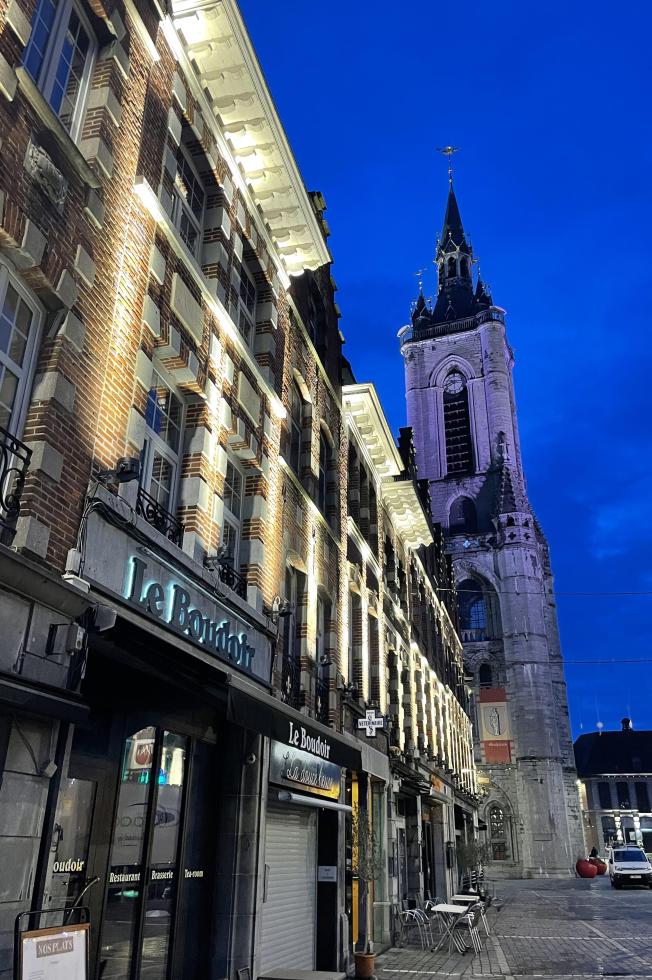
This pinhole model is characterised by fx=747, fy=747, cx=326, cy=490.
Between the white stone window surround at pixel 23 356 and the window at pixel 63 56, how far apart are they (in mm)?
2393

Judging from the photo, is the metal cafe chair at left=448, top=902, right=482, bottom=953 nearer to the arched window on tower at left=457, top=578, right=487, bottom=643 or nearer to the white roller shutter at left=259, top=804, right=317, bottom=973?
the white roller shutter at left=259, top=804, right=317, bottom=973

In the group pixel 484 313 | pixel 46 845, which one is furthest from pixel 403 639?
pixel 484 313

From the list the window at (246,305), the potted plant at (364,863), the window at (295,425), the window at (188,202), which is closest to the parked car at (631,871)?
the potted plant at (364,863)

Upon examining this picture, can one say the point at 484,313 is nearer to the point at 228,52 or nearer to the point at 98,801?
the point at 228,52

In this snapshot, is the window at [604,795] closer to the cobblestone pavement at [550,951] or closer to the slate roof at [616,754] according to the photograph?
the slate roof at [616,754]

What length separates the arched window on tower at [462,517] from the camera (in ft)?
231

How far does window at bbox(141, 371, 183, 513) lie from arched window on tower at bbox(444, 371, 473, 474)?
65.1 metres

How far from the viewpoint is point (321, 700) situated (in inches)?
548

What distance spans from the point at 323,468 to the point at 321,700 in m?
5.27

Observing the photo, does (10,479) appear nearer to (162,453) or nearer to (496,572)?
(162,453)

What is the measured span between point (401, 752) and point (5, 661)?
1644cm

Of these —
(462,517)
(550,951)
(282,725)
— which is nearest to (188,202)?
(282,725)

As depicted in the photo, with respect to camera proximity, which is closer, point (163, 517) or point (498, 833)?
point (163, 517)

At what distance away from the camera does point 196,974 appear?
28.9 feet
